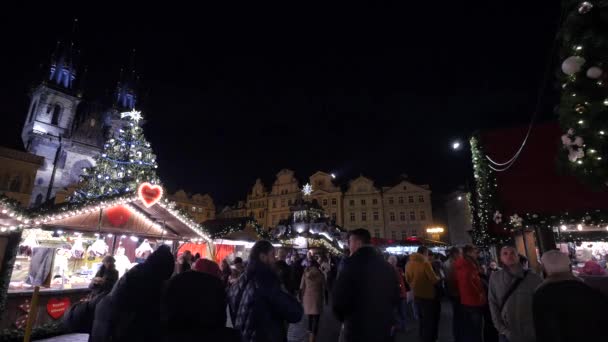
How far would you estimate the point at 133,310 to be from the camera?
265 cm

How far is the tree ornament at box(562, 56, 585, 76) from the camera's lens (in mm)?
4772

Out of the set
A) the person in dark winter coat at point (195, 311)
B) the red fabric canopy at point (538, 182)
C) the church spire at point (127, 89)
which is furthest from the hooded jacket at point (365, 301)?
the church spire at point (127, 89)

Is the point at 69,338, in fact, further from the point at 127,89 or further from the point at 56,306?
the point at 127,89

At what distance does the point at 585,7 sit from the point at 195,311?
22.6ft

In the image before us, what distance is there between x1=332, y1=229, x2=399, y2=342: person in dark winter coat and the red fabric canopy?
7.95 metres

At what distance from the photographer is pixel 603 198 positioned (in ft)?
26.6

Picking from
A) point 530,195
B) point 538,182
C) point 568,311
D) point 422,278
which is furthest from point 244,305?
point 538,182

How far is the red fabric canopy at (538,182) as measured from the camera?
334 inches

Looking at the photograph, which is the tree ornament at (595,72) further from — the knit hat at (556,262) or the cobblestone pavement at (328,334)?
the cobblestone pavement at (328,334)

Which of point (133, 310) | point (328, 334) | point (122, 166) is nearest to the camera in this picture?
point (133, 310)

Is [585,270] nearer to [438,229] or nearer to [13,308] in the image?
[13,308]

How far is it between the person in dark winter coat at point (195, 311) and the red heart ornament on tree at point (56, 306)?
23.8 feet

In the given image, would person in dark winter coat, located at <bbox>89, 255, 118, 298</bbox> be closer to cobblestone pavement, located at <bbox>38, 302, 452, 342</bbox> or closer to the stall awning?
cobblestone pavement, located at <bbox>38, 302, 452, 342</bbox>

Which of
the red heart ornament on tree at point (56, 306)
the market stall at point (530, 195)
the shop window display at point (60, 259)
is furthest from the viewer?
the market stall at point (530, 195)
